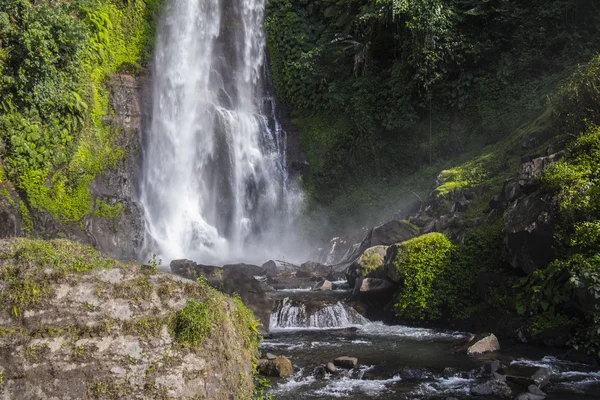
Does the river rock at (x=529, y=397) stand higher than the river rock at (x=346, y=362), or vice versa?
the river rock at (x=529, y=397)

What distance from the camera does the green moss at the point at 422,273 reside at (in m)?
11.3

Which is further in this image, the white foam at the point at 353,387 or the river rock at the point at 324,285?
the river rock at the point at 324,285

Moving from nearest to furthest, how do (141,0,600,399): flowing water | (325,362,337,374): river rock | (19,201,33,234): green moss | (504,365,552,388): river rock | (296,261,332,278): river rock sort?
(504,365,552,388): river rock → (325,362,337,374): river rock → (19,201,33,234): green moss → (296,261,332,278): river rock → (141,0,600,399): flowing water

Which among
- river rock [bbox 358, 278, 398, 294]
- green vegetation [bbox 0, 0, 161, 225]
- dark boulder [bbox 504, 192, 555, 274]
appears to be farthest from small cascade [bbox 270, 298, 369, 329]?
green vegetation [bbox 0, 0, 161, 225]

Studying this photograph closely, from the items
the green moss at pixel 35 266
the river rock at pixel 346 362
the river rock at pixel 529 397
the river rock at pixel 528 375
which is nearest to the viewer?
the green moss at pixel 35 266

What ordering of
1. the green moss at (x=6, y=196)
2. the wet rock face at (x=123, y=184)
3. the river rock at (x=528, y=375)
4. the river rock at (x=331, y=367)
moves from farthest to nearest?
the wet rock face at (x=123, y=184), the green moss at (x=6, y=196), the river rock at (x=331, y=367), the river rock at (x=528, y=375)

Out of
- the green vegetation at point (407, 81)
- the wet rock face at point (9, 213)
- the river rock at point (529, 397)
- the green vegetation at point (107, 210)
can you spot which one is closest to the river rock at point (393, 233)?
the green vegetation at point (407, 81)

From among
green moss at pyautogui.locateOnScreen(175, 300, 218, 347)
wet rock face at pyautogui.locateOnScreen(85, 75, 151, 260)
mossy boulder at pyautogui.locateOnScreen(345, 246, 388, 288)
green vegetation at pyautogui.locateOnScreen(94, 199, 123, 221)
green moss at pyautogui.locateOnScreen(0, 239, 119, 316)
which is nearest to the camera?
green moss at pyautogui.locateOnScreen(0, 239, 119, 316)

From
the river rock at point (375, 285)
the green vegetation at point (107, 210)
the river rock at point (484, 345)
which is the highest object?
the green vegetation at point (107, 210)

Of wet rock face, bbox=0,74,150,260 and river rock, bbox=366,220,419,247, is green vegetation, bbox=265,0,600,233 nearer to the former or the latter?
river rock, bbox=366,220,419,247

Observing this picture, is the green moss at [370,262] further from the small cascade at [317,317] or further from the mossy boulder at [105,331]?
the mossy boulder at [105,331]

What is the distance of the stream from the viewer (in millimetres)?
7465

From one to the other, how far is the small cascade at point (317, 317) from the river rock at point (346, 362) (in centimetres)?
310

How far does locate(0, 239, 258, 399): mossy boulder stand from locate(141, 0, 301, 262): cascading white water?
14.3m
